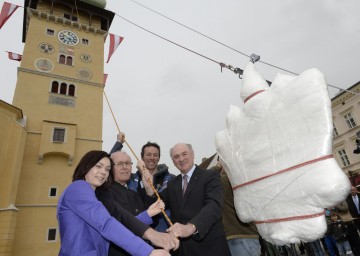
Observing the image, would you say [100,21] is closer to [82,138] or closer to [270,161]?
[82,138]

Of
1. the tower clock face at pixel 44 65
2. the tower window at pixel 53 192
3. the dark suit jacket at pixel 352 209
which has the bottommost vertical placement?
the dark suit jacket at pixel 352 209

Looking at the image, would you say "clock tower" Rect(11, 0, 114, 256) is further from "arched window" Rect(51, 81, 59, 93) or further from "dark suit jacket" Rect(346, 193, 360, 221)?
"dark suit jacket" Rect(346, 193, 360, 221)

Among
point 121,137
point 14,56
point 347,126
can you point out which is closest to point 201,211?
point 121,137

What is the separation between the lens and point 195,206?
2766 mm

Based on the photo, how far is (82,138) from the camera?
17422 mm

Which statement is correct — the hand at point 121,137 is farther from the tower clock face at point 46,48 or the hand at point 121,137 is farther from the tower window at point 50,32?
the tower window at point 50,32

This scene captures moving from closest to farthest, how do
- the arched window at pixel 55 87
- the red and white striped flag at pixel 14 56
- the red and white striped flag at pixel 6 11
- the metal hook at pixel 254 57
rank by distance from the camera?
the metal hook at pixel 254 57
the red and white striped flag at pixel 6 11
the arched window at pixel 55 87
the red and white striped flag at pixel 14 56

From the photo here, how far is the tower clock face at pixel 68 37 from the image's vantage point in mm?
20625

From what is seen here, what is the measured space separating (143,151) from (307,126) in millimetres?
2633

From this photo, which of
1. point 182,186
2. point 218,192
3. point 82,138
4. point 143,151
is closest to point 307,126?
point 218,192

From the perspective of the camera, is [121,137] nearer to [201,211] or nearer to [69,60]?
[201,211]

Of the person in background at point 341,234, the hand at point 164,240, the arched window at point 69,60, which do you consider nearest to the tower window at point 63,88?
the arched window at point 69,60

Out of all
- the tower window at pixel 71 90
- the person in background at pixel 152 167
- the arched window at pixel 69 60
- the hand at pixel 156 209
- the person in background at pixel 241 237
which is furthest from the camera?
the arched window at pixel 69 60

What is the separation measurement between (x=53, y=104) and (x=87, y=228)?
1779cm
